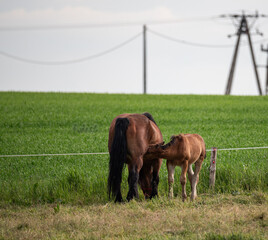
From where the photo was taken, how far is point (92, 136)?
1816 cm

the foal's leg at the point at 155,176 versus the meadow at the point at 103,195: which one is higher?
the foal's leg at the point at 155,176

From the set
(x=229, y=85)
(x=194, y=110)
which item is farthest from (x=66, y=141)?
(x=229, y=85)

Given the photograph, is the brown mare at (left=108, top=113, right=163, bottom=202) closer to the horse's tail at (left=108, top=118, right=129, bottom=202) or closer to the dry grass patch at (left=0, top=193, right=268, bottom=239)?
the horse's tail at (left=108, top=118, right=129, bottom=202)

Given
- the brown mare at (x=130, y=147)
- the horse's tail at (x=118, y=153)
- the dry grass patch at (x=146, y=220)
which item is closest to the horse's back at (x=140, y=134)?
the brown mare at (x=130, y=147)

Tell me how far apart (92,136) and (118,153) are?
9.73 m

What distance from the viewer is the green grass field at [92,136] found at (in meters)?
10.1

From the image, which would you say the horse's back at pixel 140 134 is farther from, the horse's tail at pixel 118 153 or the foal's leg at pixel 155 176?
the foal's leg at pixel 155 176

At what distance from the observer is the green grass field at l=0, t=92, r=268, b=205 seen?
1009cm

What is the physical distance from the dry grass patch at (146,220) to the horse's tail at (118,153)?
0.47 metres

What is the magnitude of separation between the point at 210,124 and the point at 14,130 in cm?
882

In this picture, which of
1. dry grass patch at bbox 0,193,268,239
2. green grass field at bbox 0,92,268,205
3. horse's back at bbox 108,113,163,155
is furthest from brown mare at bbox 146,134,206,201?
green grass field at bbox 0,92,268,205

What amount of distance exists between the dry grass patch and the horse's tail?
1.54ft

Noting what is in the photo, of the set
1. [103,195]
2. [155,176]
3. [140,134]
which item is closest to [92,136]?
[103,195]

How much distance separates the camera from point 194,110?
26062mm
